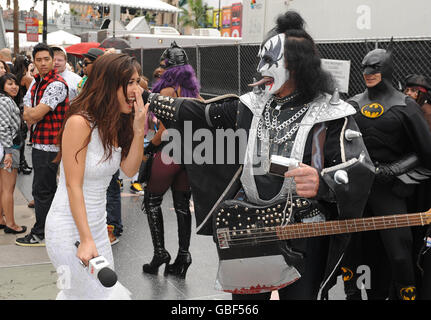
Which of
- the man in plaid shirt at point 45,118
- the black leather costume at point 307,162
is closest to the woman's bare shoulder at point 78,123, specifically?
the black leather costume at point 307,162

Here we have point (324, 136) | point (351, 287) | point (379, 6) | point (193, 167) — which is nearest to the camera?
point (324, 136)

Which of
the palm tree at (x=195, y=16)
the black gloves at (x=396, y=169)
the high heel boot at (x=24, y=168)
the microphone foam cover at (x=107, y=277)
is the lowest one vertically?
the high heel boot at (x=24, y=168)

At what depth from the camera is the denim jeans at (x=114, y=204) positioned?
229 inches

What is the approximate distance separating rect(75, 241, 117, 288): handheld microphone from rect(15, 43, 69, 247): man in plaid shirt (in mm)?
3058

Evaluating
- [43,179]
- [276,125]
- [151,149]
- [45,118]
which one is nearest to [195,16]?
[45,118]

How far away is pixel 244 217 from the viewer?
Result: 2.71 m

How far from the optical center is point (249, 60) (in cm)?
912

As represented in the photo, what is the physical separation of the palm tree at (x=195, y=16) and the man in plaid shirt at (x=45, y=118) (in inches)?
2270

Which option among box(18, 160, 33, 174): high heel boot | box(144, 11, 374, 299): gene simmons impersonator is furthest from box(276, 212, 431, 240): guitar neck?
box(18, 160, 33, 174): high heel boot

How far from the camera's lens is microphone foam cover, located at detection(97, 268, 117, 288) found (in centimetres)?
230

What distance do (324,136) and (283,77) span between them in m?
0.40

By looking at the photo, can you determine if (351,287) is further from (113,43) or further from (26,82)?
(113,43)

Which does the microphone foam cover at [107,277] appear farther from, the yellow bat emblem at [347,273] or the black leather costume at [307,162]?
the yellow bat emblem at [347,273]

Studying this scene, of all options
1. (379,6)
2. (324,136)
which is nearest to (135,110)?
(324,136)
